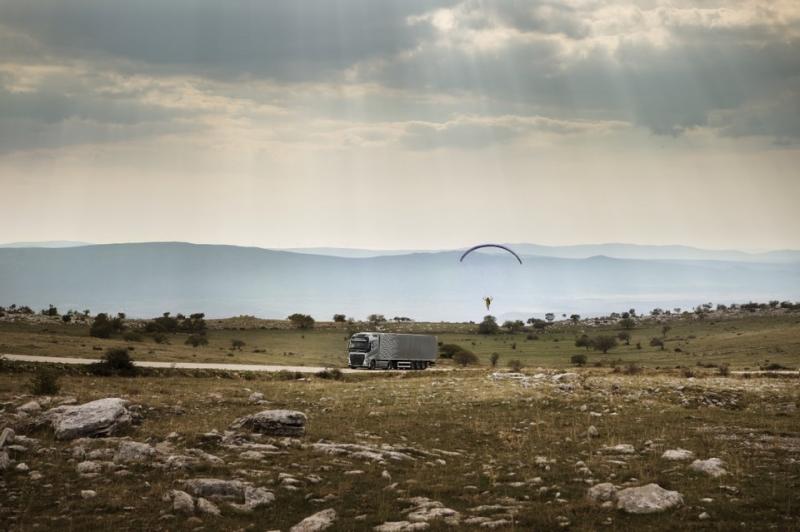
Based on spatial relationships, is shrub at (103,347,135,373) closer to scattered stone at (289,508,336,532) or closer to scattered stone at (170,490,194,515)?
scattered stone at (170,490,194,515)

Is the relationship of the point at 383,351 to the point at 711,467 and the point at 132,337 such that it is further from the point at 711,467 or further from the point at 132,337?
the point at 711,467

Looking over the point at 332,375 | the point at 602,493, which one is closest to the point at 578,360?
the point at 332,375

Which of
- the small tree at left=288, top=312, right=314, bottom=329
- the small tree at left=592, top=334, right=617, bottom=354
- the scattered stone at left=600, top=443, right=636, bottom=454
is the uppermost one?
the small tree at left=288, top=312, right=314, bottom=329

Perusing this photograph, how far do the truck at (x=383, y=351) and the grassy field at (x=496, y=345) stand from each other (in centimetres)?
585

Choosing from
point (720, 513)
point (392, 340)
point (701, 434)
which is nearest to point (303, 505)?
point (720, 513)

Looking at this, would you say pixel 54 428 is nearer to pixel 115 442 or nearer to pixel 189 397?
pixel 115 442

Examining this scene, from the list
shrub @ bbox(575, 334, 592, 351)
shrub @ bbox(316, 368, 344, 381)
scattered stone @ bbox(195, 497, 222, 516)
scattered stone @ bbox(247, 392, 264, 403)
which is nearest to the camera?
scattered stone @ bbox(195, 497, 222, 516)

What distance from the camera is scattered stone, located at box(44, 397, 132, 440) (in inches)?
1012

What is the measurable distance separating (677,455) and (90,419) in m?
20.3

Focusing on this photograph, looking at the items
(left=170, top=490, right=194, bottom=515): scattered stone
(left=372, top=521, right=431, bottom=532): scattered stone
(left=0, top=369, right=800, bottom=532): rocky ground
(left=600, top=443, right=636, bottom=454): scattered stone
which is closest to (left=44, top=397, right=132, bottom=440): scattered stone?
(left=0, top=369, right=800, bottom=532): rocky ground

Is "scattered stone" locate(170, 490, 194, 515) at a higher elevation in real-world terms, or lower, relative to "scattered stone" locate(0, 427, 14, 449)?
lower

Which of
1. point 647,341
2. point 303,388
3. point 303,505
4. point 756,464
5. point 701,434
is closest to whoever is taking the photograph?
point 303,505

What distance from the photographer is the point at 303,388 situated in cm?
4631

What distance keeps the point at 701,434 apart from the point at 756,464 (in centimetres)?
653
